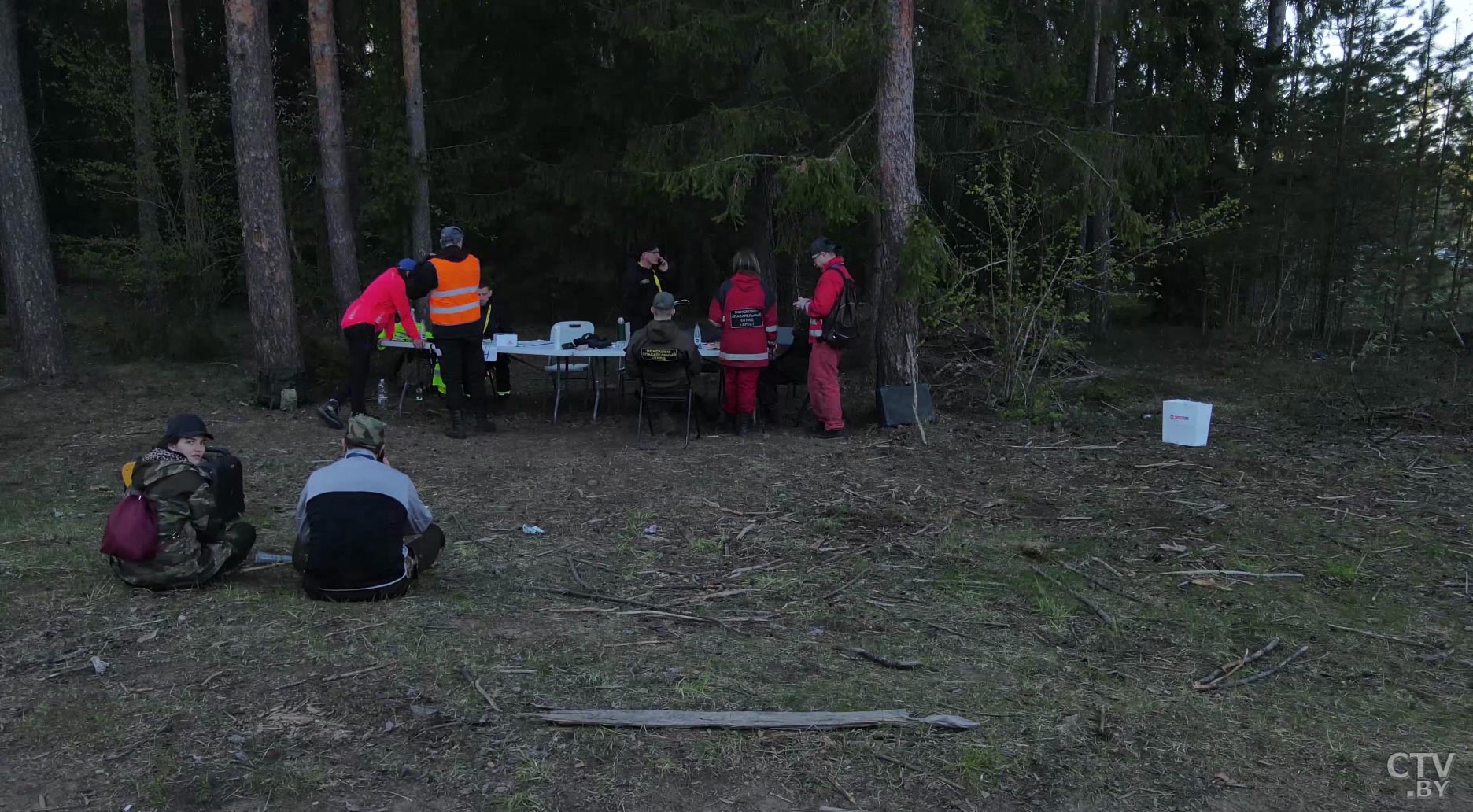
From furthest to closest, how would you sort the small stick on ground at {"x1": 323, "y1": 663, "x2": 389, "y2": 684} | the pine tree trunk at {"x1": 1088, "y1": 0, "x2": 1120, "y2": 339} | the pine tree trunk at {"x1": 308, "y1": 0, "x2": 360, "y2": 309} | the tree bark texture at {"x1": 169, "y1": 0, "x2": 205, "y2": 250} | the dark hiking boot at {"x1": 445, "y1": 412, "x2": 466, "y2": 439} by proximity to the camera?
the tree bark texture at {"x1": 169, "y1": 0, "x2": 205, "y2": 250}, the pine tree trunk at {"x1": 308, "y1": 0, "x2": 360, "y2": 309}, the pine tree trunk at {"x1": 1088, "y1": 0, "x2": 1120, "y2": 339}, the dark hiking boot at {"x1": 445, "y1": 412, "x2": 466, "y2": 439}, the small stick on ground at {"x1": 323, "y1": 663, "x2": 389, "y2": 684}

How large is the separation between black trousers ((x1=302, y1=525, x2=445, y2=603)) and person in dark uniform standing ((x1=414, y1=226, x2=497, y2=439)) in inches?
154

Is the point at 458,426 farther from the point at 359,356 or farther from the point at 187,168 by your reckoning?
the point at 187,168

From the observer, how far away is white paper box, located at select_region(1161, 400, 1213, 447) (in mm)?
9047

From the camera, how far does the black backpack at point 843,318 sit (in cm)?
927

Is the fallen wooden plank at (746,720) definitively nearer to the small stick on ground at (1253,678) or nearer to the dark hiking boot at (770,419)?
the small stick on ground at (1253,678)

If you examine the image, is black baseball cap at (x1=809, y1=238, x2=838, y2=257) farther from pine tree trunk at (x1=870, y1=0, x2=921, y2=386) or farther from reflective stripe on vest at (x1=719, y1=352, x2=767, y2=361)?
reflective stripe on vest at (x1=719, y1=352, x2=767, y2=361)

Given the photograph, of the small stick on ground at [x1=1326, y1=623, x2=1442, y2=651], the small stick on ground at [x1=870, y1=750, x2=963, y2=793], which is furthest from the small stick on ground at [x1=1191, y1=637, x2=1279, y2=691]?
the small stick on ground at [x1=870, y1=750, x2=963, y2=793]

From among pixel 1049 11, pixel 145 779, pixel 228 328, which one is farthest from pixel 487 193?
pixel 145 779

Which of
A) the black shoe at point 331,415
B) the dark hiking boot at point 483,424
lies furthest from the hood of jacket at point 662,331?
the black shoe at point 331,415

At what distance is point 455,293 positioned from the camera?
9.16 m

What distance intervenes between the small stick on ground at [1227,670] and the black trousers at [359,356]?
24.2ft

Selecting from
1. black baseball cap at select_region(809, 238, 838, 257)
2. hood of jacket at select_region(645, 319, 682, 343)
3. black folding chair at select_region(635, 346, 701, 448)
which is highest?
black baseball cap at select_region(809, 238, 838, 257)

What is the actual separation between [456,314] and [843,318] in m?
3.43

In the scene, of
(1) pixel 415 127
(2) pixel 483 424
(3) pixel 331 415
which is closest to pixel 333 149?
(1) pixel 415 127
